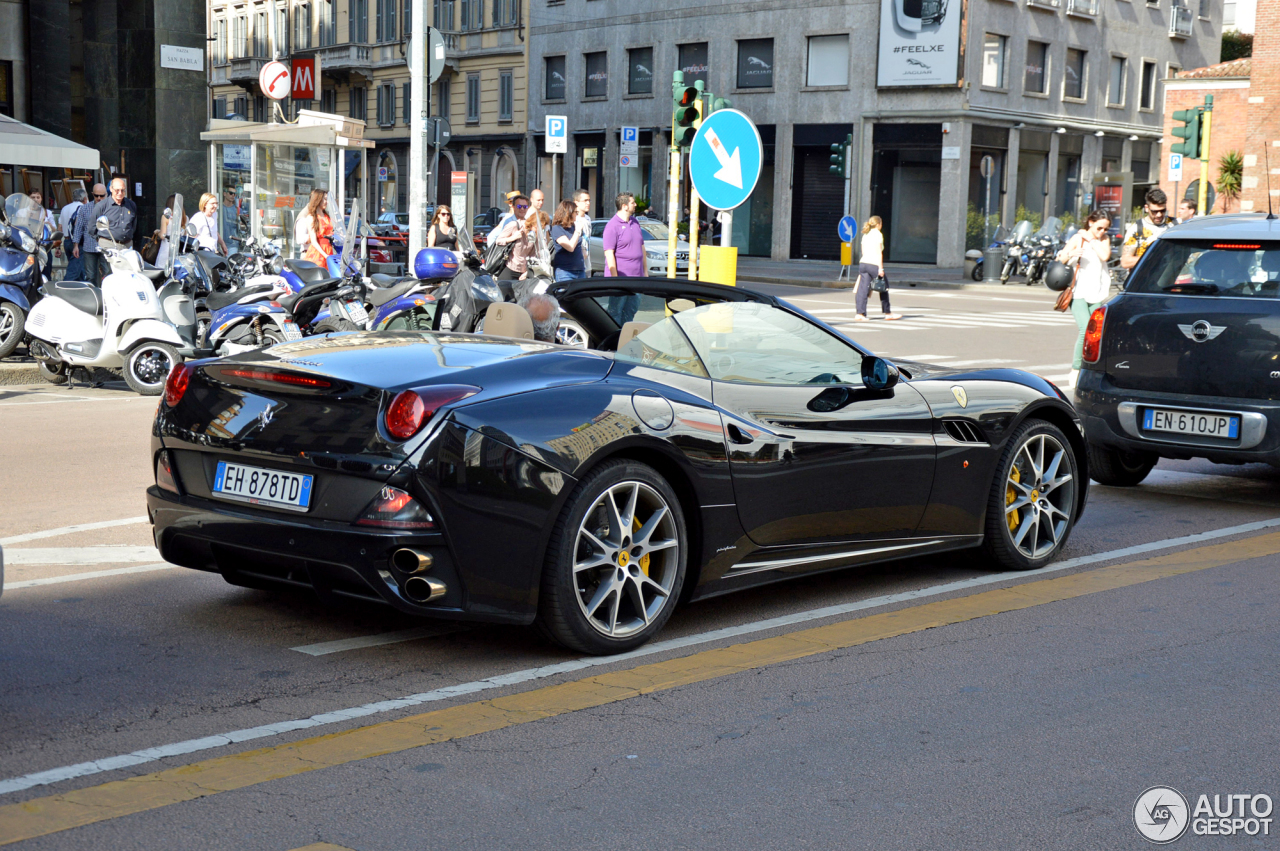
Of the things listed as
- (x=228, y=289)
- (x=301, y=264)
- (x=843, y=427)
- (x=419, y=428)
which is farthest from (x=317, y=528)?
(x=228, y=289)

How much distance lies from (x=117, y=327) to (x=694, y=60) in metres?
38.6

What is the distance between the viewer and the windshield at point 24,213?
584 inches

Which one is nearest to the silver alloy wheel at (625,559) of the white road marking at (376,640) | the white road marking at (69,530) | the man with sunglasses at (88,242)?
the white road marking at (376,640)

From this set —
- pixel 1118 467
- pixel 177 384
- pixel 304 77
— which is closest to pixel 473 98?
pixel 304 77

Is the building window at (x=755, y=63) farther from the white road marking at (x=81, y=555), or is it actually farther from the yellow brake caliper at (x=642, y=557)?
the yellow brake caliper at (x=642, y=557)

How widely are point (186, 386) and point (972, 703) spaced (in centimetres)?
281

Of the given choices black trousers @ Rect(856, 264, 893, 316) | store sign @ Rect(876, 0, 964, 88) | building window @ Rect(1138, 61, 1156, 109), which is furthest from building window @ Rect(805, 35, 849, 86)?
black trousers @ Rect(856, 264, 893, 316)

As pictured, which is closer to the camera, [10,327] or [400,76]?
[10,327]

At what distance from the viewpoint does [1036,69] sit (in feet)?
152

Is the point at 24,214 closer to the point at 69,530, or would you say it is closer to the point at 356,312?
the point at 356,312

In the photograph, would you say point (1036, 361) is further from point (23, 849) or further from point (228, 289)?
point (23, 849)

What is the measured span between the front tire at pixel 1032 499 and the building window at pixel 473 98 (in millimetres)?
52460

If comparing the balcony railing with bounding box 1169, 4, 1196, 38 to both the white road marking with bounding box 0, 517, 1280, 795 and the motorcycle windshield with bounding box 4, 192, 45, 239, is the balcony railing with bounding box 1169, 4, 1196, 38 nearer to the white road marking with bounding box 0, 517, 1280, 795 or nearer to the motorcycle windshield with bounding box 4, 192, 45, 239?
the motorcycle windshield with bounding box 4, 192, 45, 239

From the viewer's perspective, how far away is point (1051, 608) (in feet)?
19.5
